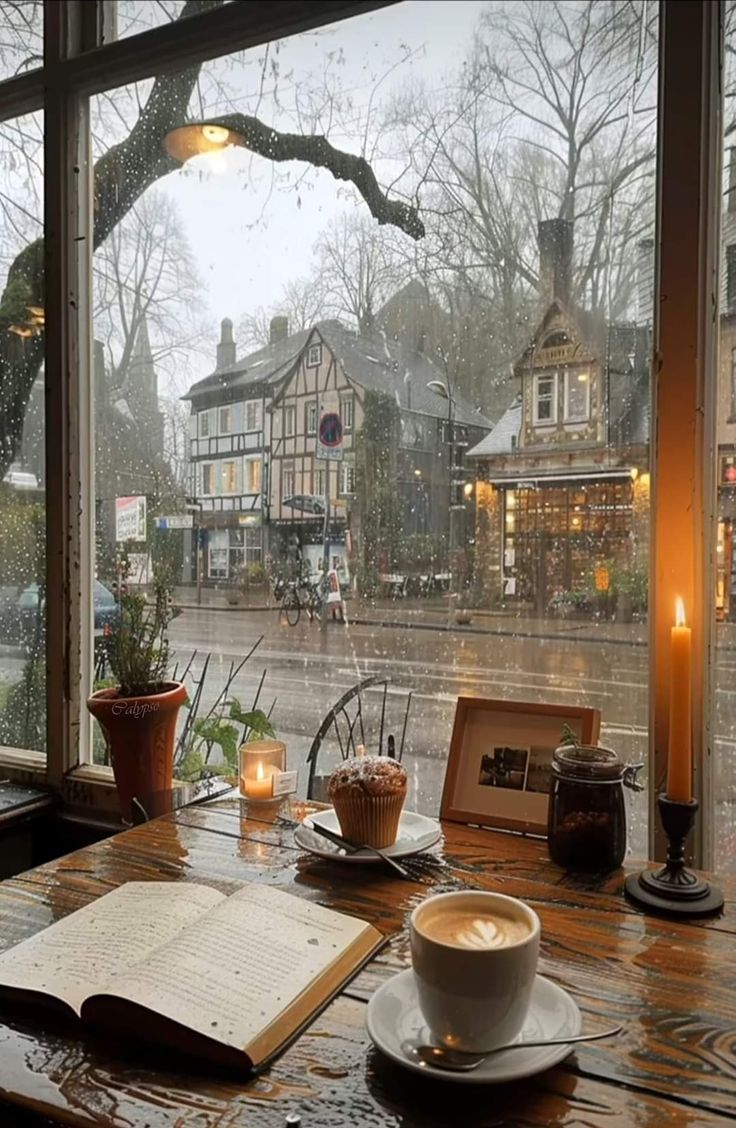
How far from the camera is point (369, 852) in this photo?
3.78ft

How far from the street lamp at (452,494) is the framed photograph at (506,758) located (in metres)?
0.38

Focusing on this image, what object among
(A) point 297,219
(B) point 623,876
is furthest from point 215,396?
(B) point 623,876

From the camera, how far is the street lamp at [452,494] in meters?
1.66

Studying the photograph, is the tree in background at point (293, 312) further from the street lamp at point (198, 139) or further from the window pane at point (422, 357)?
the street lamp at point (198, 139)

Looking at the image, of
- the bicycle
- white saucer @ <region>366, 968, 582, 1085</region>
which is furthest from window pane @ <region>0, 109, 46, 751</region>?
white saucer @ <region>366, 968, 582, 1085</region>

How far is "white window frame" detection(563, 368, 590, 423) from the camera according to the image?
5.05ft

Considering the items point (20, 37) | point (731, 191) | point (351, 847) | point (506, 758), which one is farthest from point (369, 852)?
point (20, 37)

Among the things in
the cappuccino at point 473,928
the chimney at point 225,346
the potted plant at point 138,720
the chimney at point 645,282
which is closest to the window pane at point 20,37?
the chimney at point 225,346

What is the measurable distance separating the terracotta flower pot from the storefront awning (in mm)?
822

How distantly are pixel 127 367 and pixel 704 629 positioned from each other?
1.48 m

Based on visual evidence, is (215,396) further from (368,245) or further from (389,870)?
(389,870)

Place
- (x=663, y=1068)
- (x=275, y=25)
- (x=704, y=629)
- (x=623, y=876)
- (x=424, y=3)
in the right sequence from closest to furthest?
(x=663, y=1068) → (x=623, y=876) → (x=704, y=629) → (x=424, y=3) → (x=275, y=25)

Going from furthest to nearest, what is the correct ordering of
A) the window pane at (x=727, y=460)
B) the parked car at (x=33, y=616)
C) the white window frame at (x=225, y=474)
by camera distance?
the parked car at (x=33, y=616) < the white window frame at (x=225, y=474) < the window pane at (x=727, y=460)

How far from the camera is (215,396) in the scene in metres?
1.91
